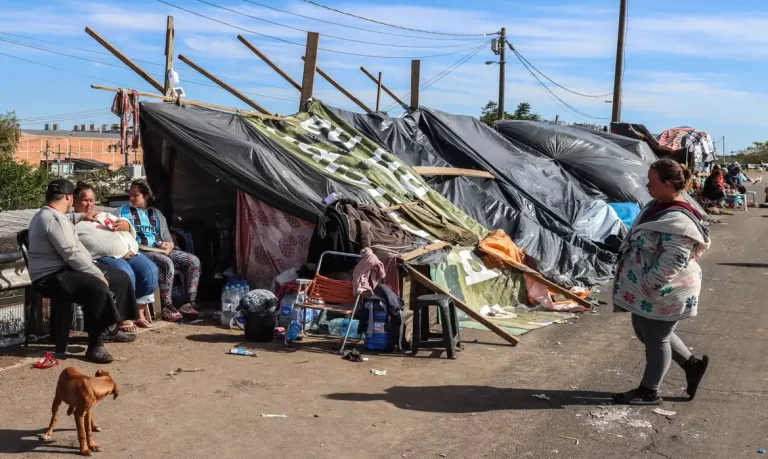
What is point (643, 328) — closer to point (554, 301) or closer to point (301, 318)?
point (301, 318)

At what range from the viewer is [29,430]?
4.87 m

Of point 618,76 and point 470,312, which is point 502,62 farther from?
point 470,312

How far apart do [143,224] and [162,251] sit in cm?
34

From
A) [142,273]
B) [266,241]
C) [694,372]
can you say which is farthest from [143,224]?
[694,372]

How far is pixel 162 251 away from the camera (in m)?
8.17

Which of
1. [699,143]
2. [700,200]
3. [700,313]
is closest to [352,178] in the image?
[700,313]

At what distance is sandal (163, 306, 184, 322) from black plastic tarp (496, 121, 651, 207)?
9.93 meters

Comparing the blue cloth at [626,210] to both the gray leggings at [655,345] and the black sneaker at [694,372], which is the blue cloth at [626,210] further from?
the gray leggings at [655,345]

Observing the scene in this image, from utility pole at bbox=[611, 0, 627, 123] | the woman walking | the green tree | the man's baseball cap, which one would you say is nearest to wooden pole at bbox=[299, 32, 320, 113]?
the man's baseball cap

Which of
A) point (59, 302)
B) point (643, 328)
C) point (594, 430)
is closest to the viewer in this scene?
point (594, 430)

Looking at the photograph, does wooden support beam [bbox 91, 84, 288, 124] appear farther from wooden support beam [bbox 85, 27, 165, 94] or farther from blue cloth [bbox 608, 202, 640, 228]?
blue cloth [bbox 608, 202, 640, 228]

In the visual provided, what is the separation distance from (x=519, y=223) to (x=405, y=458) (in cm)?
755

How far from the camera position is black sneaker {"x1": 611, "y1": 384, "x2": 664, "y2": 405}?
18.7 feet

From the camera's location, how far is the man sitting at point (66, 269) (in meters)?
6.30
